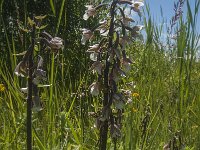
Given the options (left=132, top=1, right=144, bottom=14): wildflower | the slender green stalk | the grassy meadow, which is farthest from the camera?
the grassy meadow

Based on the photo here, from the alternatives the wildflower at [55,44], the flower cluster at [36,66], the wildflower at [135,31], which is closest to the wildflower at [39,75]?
the flower cluster at [36,66]

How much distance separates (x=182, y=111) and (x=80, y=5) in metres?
6.91

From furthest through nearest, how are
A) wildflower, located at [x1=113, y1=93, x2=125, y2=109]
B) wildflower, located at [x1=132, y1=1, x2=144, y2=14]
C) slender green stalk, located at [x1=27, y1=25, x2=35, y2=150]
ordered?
wildflower, located at [x1=132, y1=1, x2=144, y2=14] → wildflower, located at [x1=113, y1=93, x2=125, y2=109] → slender green stalk, located at [x1=27, y1=25, x2=35, y2=150]

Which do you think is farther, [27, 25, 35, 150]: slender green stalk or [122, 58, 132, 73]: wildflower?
[122, 58, 132, 73]: wildflower

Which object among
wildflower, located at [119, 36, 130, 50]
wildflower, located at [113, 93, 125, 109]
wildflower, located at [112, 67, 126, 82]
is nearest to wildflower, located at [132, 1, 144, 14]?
wildflower, located at [119, 36, 130, 50]

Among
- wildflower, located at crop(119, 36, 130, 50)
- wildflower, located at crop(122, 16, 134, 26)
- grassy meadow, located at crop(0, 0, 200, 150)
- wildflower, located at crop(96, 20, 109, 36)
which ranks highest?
wildflower, located at crop(122, 16, 134, 26)

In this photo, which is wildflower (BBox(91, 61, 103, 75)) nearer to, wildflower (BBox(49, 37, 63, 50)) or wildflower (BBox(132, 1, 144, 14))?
wildflower (BBox(49, 37, 63, 50))

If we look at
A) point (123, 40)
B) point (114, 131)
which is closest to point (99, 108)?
point (114, 131)

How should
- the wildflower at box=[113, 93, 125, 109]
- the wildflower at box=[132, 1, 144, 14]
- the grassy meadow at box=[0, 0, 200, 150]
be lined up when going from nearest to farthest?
the wildflower at box=[113, 93, 125, 109]
the wildflower at box=[132, 1, 144, 14]
the grassy meadow at box=[0, 0, 200, 150]

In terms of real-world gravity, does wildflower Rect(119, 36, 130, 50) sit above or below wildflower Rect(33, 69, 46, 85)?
above

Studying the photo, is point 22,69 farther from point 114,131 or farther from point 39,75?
point 114,131

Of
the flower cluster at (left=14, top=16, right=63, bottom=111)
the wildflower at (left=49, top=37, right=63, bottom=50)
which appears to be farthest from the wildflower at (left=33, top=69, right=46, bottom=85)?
the wildflower at (left=49, top=37, right=63, bottom=50)

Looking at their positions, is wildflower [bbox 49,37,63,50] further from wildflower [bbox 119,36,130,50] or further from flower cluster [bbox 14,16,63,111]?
wildflower [bbox 119,36,130,50]

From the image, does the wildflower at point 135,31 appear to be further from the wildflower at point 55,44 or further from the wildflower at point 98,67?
the wildflower at point 55,44
